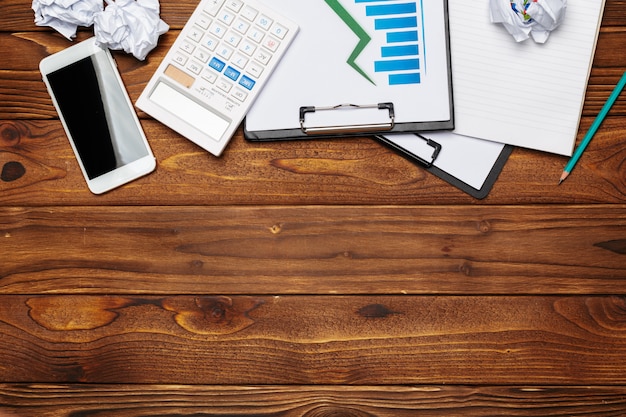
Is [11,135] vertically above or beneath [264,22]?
beneath

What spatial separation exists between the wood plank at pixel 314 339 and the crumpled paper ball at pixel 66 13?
0.33 meters

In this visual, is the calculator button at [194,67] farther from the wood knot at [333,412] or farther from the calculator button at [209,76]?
the wood knot at [333,412]

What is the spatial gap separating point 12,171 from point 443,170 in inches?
20.5

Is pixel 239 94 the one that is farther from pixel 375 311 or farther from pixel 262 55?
pixel 375 311

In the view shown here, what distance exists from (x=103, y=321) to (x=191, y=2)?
0.40m

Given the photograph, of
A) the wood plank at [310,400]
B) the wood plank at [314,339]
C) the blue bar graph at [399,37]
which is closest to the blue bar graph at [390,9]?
the blue bar graph at [399,37]

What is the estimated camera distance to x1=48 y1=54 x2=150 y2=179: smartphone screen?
0.71 meters

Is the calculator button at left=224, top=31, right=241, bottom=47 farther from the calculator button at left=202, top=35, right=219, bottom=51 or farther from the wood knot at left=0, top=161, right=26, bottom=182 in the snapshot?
the wood knot at left=0, top=161, right=26, bottom=182

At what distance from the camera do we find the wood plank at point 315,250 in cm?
71

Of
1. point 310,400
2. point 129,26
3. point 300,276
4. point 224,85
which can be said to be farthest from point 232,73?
point 310,400

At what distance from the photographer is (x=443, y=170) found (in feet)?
2.32

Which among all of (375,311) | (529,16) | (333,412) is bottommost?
(333,412)

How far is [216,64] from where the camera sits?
0.70 m

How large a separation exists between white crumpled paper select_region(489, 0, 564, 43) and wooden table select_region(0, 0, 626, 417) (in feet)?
0.26
